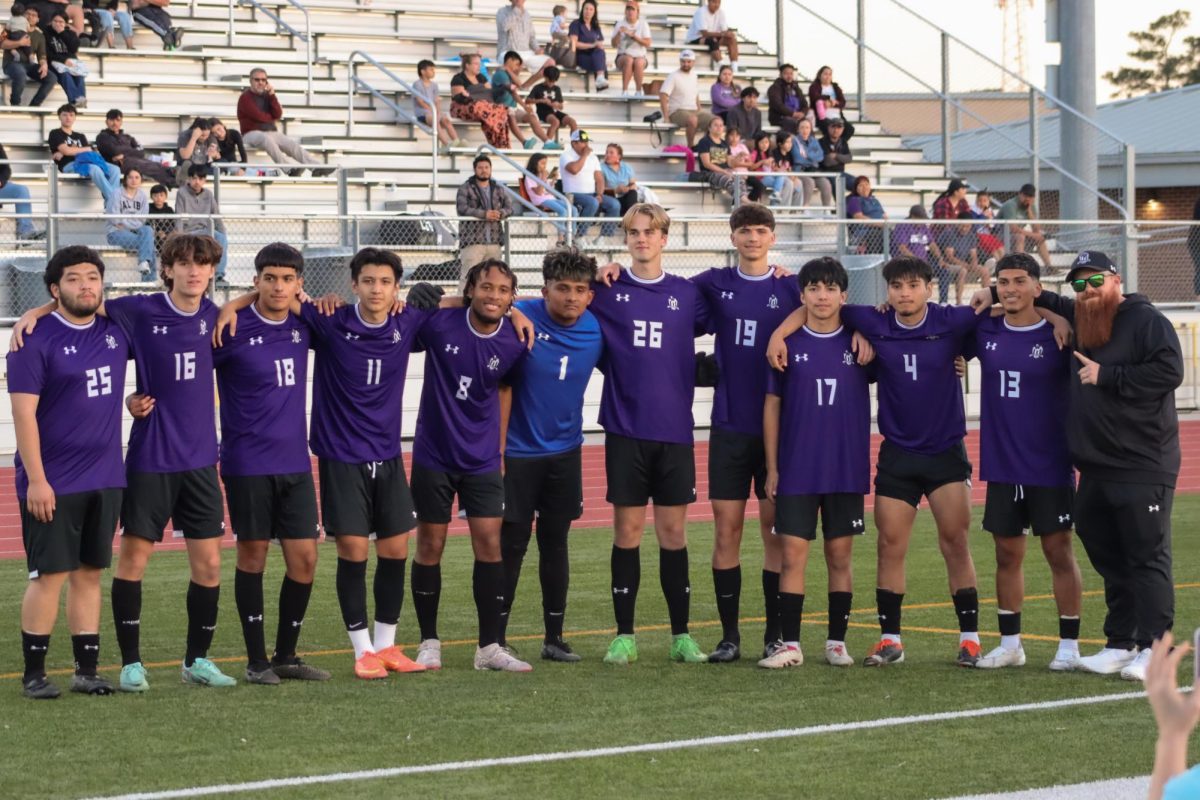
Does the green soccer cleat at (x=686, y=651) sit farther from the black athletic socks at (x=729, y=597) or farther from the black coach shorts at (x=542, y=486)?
the black coach shorts at (x=542, y=486)

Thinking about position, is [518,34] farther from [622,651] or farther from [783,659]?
[783,659]

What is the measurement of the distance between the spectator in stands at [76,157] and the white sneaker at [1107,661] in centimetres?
1377

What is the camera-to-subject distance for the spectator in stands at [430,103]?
22.6 metres

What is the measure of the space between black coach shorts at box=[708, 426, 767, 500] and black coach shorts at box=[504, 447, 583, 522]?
62 cm

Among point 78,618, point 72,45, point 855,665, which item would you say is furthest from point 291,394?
point 72,45

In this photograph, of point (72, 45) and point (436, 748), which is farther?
point (72, 45)

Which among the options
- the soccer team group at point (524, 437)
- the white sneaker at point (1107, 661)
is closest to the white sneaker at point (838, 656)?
the soccer team group at point (524, 437)

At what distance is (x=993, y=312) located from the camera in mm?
7789

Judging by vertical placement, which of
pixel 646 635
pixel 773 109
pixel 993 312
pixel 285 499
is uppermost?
pixel 773 109

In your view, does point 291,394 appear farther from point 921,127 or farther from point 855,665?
point 921,127

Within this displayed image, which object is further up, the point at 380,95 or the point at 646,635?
the point at 380,95

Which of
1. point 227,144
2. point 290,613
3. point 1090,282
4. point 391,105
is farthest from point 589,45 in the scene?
point 290,613

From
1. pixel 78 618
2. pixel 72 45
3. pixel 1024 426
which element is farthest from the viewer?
pixel 72 45

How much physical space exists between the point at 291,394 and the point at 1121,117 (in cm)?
3410
